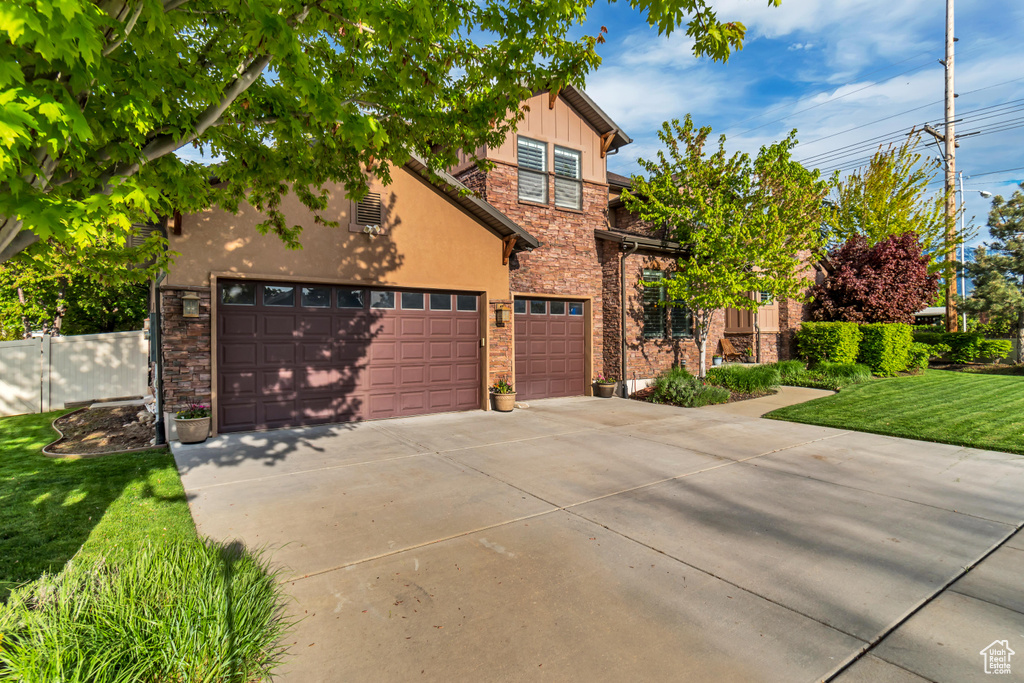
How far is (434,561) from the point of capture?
13.3 ft

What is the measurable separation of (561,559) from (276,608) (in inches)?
83.2

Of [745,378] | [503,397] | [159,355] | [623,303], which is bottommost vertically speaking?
[503,397]

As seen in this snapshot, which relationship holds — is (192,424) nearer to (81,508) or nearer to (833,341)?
(81,508)

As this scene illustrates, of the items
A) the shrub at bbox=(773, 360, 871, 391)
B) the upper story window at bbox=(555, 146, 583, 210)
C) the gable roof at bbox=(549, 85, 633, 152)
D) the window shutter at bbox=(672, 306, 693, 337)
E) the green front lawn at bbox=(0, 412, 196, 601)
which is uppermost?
the gable roof at bbox=(549, 85, 633, 152)

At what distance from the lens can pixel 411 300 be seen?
10.8 metres

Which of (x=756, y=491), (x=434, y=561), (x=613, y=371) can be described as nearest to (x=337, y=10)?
(x=434, y=561)

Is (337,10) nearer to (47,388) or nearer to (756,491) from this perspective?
(756,491)

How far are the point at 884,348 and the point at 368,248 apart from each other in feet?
55.2

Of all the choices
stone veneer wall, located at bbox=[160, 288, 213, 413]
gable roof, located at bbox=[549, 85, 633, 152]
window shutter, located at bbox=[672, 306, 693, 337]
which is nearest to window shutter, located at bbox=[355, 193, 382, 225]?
stone veneer wall, located at bbox=[160, 288, 213, 413]

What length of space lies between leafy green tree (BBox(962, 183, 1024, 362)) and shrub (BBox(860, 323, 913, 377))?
5.17 metres

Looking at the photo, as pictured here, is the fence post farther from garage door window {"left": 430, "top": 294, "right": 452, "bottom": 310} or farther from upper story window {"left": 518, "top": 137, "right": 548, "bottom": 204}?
upper story window {"left": 518, "top": 137, "right": 548, "bottom": 204}

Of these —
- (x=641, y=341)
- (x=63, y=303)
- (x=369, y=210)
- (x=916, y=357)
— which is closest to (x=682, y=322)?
(x=641, y=341)

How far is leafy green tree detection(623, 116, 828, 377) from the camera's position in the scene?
12.9 meters

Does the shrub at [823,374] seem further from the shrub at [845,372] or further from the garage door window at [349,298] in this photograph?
the garage door window at [349,298]
